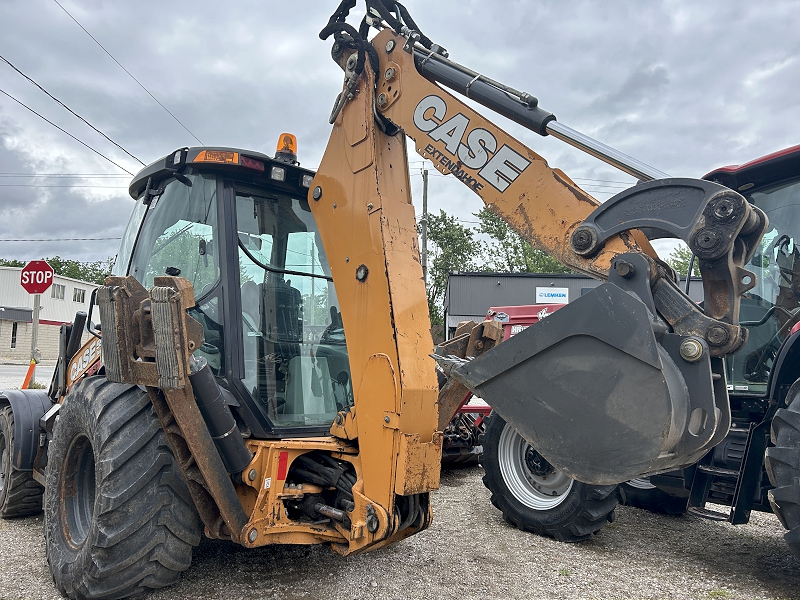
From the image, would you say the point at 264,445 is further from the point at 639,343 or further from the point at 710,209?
the point at 710,209

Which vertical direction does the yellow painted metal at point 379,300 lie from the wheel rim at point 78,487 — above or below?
above

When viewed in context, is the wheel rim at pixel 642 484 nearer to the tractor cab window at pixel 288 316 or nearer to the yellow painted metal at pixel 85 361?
the tractor cab window at pixel 288 316

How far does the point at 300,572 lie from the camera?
3574 mm

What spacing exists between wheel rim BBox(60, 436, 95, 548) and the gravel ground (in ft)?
1.18

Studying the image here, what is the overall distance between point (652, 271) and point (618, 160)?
0.56 metres

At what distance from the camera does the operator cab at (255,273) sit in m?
3.46

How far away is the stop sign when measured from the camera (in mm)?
8312

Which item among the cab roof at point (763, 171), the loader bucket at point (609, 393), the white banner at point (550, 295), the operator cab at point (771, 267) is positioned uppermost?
the white banner at point (550, 295)

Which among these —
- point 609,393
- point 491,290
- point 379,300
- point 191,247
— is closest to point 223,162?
point 191,247

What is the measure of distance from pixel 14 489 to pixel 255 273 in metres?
2.86

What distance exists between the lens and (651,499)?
530cm

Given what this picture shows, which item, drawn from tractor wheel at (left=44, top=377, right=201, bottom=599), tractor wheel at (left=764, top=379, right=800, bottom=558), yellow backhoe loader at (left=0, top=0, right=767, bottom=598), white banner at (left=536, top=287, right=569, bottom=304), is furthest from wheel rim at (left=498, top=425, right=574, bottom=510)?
white banner at (left=536, top=287, right=569, bottom=304)

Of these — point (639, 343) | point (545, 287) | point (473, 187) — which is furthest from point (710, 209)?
point (545, 287)

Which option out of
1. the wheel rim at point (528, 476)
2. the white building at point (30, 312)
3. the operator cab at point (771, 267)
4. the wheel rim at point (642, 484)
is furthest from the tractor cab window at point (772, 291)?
the white building at point (30, 312)
